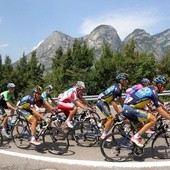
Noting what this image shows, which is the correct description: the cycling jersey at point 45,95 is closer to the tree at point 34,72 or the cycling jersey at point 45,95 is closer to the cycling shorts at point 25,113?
the cycling shorts at point 25,113

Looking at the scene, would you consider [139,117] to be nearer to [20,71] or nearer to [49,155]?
[49,155]

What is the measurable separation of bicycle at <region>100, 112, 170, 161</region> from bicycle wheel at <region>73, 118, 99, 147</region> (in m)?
1.84

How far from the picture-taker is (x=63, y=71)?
57.5 meters

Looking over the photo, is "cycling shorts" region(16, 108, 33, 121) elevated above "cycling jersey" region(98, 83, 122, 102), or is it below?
Answer: below

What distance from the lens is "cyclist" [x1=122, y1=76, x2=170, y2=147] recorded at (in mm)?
8156

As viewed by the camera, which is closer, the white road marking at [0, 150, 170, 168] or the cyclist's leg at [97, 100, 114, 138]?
the white road marking at [0, 150, 170, 168]

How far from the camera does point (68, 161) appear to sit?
8680 millimetres

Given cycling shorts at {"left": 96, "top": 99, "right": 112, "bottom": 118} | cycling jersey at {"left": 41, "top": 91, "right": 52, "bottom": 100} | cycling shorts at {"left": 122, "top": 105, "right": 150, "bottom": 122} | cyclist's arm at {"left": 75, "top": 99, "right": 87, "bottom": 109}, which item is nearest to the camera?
cycling shorts at {"left": 122, "top": 105, "right": 150, "bottom": 122}

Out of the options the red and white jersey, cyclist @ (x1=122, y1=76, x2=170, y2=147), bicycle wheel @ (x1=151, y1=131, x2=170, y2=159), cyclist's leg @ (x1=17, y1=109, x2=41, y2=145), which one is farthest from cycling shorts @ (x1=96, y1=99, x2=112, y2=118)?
bicycle wheel @ (x1=151, y1=131, x2=170, y2=159)

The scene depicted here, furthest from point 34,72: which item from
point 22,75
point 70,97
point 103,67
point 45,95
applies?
point 70,97

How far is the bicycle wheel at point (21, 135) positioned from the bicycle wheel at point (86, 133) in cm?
148

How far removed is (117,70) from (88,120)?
141 feet

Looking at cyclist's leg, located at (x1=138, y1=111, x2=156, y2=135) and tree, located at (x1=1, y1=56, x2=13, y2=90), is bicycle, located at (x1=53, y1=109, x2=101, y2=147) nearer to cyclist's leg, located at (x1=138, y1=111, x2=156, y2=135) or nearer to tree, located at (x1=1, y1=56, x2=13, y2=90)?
cyclist's leg, located at (x1=138, y1=111, x2=156, y2=135)

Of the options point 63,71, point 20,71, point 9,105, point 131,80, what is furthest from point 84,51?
point 9,105
